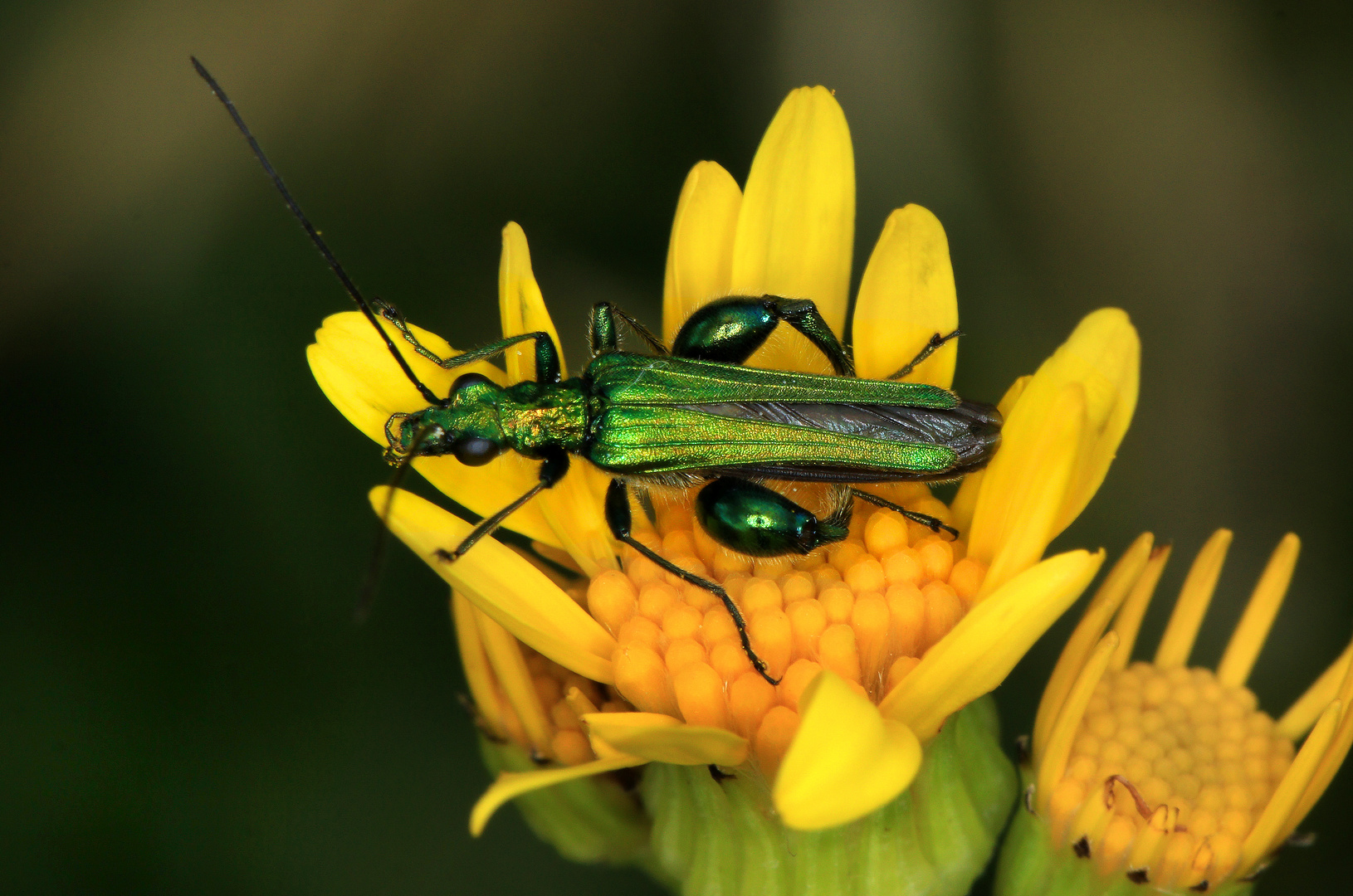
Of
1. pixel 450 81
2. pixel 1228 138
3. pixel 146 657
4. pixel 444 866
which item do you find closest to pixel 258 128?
pixel 450 81

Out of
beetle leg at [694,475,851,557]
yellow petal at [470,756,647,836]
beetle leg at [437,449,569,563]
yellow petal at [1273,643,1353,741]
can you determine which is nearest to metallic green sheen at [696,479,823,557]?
beetle leg at [694,475,851,557]

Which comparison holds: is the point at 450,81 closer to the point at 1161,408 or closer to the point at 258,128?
the point at 258,128

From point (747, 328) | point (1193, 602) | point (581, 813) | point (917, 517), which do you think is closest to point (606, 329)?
point (747, 328)

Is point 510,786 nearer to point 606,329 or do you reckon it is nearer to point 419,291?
point 606,329

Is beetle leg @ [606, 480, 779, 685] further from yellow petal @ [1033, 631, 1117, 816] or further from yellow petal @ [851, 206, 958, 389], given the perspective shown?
yellow petal @ [851, 206, 958, 389]

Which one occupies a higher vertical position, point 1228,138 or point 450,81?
point 450,81

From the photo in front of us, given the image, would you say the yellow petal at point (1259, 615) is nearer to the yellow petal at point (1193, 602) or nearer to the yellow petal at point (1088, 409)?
the yellow petal at point (1193, 602)
